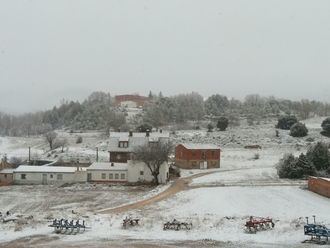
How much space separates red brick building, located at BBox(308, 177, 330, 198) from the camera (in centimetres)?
5194

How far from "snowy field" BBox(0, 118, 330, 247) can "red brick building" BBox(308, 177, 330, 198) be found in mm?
877

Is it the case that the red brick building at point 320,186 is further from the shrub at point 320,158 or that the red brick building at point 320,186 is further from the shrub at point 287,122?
the shrub at point 287,122

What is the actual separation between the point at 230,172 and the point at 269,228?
35.0 m

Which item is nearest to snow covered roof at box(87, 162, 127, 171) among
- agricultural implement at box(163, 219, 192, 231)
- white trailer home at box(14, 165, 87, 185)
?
white trailer home at box(14, 165, 87, 185)

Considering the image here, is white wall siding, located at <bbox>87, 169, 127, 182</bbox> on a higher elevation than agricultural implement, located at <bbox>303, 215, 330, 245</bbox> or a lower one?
higher

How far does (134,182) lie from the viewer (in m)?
66.5

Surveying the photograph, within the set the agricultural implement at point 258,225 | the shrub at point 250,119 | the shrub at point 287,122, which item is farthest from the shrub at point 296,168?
the shrub at point 250,119

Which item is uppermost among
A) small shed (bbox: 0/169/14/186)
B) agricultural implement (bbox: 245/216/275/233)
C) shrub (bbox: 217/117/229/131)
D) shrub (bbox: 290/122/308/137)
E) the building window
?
shrub (bbox: 217/117/229/131)

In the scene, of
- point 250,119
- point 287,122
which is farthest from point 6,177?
point 250,119

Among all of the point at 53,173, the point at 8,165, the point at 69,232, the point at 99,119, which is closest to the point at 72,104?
the point at 99,119

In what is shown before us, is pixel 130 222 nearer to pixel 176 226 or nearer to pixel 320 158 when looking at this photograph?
pixel 176 226

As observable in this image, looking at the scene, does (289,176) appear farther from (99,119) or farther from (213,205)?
(99,119)

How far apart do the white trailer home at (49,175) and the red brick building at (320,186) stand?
2872cm

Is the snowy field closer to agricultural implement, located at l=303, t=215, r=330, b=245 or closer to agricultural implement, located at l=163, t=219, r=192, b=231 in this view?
agricultural implement, located at l=163, t=219, r=192, b=231
